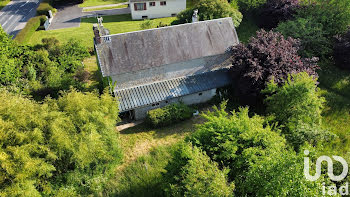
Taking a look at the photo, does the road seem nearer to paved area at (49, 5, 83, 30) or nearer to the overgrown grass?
paved area at (49, 5, 83, 30)

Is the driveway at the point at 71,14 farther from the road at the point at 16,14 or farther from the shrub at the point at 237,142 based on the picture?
the shrub at the point at 237,142

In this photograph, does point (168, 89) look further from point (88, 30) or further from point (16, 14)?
point (16, 14)

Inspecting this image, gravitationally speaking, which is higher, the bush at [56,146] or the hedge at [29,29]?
the hedge at [29,29]

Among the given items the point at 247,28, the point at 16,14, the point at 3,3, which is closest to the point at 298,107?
the point at 247,28

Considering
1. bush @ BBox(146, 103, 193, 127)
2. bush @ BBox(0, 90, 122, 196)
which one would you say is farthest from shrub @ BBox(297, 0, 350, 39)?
bush @ BBox(0, 90, 122, 196)

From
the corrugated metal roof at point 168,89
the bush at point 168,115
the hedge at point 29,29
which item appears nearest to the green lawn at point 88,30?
the hedge at point 29,29

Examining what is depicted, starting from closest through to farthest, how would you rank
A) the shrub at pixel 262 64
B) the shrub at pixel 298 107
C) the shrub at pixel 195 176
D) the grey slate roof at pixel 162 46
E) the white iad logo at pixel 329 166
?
the shrub at pixel 195 176
the white iad logo at pixel 329 166
the shrub at pixel 298 107
the shrub at pixel 262 64
the grey slate roof at pixel 162 46
